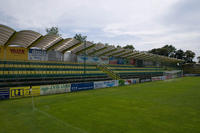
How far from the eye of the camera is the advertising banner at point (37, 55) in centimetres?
2277

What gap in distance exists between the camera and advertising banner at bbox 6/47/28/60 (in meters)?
20.9

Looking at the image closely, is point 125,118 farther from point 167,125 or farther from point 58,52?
point 58,52

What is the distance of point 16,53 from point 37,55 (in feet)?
10.2

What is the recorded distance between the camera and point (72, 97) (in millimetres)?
14578

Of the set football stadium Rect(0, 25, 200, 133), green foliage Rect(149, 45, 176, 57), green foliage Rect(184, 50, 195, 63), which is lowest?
football stadium Rect(0, 25, 200, 133)

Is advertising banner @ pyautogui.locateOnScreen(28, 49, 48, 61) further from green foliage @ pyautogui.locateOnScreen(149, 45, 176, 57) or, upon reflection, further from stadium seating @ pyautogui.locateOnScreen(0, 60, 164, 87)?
green foliage @ pyautogui.locateOnScreen(149, 45, 176, 57)

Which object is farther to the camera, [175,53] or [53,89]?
[175,53]


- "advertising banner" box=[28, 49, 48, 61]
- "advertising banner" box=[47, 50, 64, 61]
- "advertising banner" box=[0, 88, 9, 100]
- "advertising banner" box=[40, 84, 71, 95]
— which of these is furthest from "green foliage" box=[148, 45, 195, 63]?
"advertising banner" box=[0, 88, 9, 100]

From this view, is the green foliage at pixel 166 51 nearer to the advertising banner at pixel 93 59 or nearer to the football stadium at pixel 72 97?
the football stadium at pixel 72 97

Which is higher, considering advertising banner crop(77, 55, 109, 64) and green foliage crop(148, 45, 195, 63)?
green foliage crop(148, 45, 195, 63)

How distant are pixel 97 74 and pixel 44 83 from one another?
11.1 meters

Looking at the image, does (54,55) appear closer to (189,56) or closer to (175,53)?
(175,53)

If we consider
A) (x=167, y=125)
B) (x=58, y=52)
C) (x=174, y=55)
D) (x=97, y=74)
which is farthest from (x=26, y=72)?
(x=174, y=55)

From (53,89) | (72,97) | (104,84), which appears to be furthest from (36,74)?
(104,84)
